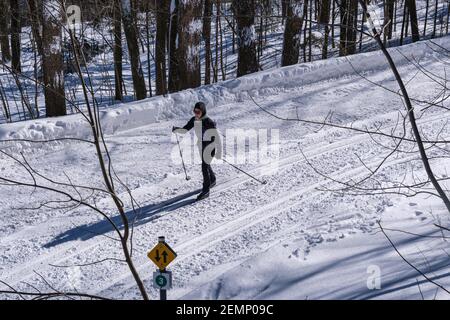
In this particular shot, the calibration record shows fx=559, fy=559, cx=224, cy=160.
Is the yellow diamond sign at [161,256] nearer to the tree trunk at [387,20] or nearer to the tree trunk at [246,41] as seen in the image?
the tree trunk at [387,20]

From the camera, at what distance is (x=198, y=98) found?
13.8 m

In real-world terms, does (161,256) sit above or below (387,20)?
below

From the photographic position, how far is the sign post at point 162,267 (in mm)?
5496

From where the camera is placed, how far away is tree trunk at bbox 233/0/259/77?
15820mm

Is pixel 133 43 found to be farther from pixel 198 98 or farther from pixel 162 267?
pixel 162 267

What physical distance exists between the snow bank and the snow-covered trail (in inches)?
13.2

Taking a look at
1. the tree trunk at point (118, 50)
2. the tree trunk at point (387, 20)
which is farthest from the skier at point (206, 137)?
the tree trunk at point (118, 50)

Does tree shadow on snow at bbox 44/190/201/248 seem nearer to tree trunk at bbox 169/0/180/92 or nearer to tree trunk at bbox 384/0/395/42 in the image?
tree trunk at bbox 384/0/395/42

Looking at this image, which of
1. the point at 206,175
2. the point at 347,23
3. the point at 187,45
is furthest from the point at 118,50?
the point at 347,23

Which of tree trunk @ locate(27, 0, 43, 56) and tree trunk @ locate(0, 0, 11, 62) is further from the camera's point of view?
tree trunk @ locate(0, 0, 11, 62)

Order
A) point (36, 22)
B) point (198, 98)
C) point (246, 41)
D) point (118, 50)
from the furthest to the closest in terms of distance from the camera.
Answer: point (118, 50) → point (246, 41) → point (198, 98) → point (36, 22)

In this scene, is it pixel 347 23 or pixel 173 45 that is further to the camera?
pixel 173 45

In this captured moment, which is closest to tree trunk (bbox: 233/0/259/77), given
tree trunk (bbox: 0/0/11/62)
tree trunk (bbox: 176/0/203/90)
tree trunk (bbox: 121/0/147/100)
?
tree trunk (bbox: 176/0/203/90)

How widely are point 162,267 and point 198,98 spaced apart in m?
8.53
